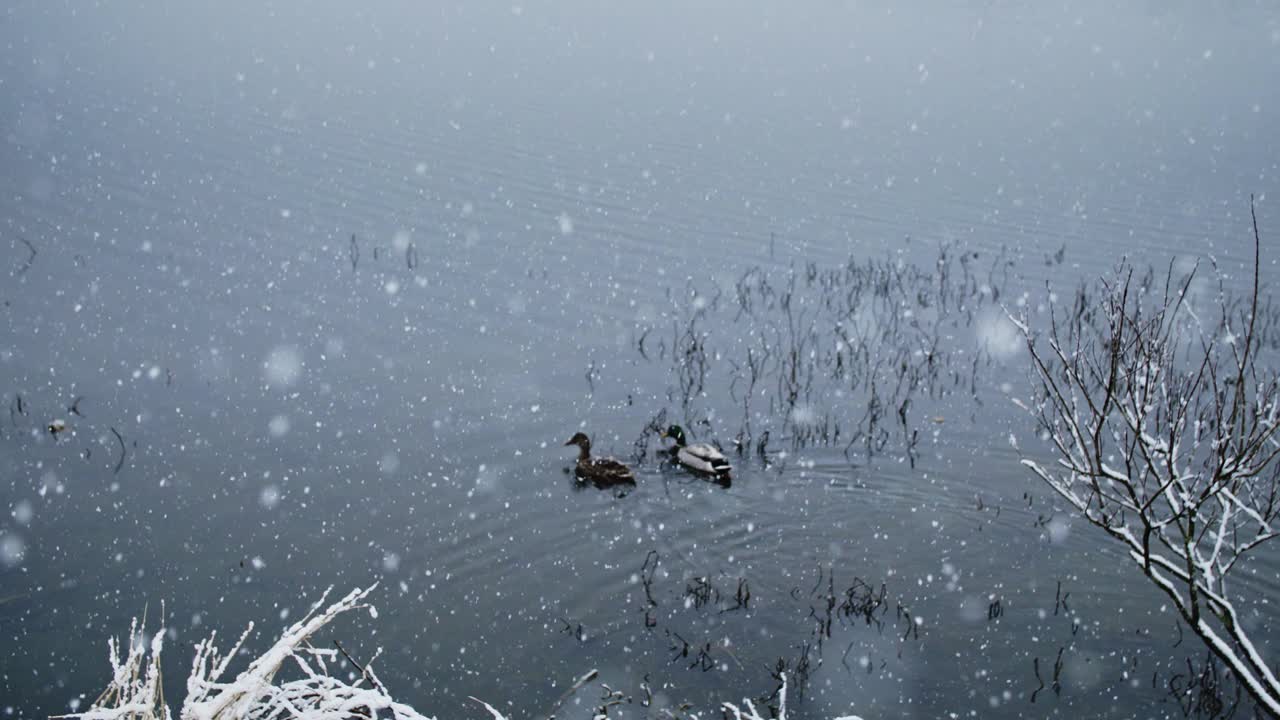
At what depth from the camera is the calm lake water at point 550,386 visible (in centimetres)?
960

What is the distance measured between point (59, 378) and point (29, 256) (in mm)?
6334

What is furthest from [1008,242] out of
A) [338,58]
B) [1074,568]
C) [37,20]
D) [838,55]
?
[37,20]

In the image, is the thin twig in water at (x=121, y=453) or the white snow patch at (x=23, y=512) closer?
the white snow patch at (x=23, y=512)

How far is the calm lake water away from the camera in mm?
9602

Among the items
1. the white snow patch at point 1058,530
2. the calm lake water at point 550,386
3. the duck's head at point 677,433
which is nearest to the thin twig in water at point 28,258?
the calm lake water at point 550,386

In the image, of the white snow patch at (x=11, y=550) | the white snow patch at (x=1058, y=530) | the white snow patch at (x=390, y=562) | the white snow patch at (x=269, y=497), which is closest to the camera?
the white snow patch at (x=11, y=550)

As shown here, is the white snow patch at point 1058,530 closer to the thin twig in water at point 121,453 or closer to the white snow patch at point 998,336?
the white snow patch at point 998,336

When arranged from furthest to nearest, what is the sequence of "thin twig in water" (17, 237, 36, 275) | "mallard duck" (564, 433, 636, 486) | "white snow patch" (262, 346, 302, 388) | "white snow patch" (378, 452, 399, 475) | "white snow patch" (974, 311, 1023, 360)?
1. "thin twig in water" (17, 237, 36, 275)
2. "white snow patch" (974, 311, 1023, 360)
3. "white snow patch" (262, 346, 302, 388)
4. "white snow patch" (378, 452, 399, 475)
5. "mallard duck" (564, 433, 636, 486)

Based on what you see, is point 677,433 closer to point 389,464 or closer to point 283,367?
point 389,464

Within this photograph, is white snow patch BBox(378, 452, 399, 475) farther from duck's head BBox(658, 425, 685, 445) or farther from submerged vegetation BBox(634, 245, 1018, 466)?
submerged vegetation BBox(634, 245, 1018, 466)

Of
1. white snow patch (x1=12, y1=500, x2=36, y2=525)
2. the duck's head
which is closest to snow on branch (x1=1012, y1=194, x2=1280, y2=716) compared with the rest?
the duck's head

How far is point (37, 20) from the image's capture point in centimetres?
5400

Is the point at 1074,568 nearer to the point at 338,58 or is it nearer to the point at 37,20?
the point at 338,58

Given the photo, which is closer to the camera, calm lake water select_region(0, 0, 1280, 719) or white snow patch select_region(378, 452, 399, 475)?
calm lake water select_region(0, 0, 1280, 719)
